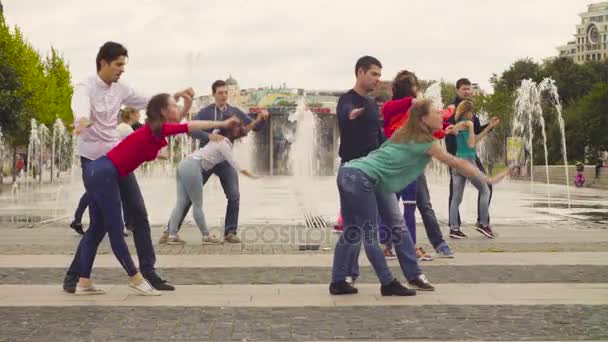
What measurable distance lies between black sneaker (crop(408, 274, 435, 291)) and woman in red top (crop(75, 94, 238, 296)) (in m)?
1.83

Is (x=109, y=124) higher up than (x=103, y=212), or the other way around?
(x=109, y=124)

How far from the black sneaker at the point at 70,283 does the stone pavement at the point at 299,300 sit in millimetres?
176

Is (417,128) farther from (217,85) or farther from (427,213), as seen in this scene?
(217,85)

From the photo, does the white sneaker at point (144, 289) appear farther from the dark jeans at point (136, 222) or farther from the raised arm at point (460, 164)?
the raised arm at point (460, 164)

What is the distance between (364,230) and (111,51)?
2.45 metres

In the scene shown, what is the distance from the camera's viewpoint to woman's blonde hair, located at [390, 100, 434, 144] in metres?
6.95

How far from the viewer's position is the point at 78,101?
754cm

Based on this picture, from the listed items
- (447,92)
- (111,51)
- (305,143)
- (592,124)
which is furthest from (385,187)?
(447,92)

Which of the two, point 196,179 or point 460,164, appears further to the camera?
point 196,179

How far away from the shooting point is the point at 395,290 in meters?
7.04

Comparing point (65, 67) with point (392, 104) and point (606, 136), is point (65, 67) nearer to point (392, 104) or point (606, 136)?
point (606, 136)

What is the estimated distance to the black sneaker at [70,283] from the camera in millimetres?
7336

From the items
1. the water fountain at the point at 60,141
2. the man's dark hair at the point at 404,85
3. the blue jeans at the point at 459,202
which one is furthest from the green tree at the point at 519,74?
the man's dark hair at the point at 404,85

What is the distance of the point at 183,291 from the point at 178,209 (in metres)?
3.86
